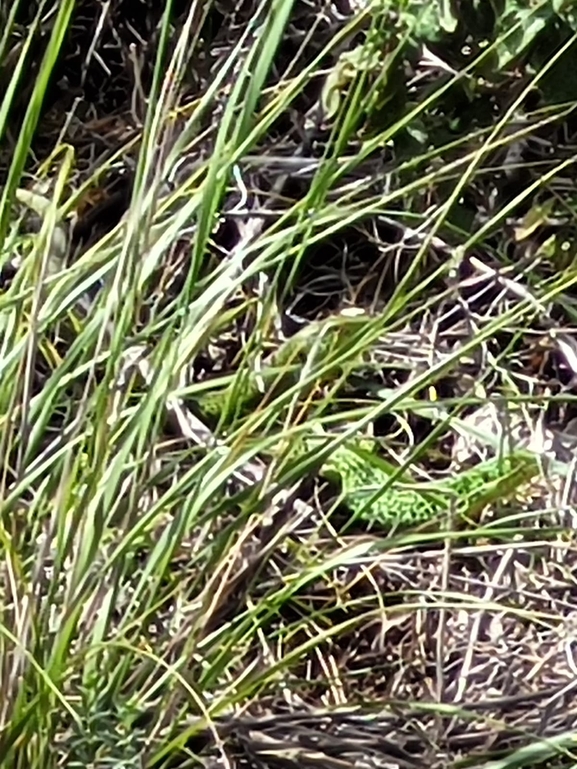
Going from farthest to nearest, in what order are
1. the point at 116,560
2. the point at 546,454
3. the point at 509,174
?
the point at 509,174 → the point at 546,454 → the point at 116,560

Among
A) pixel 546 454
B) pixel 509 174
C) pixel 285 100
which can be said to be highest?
pixel 285 100

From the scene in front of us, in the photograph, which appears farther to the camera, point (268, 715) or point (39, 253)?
point (268, 715)

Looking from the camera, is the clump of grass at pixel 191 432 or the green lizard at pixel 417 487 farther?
the green lizard at pixel 417 487

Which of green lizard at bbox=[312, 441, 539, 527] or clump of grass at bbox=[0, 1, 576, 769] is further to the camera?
green lizard at bbox=[312, 441, 539, 527]

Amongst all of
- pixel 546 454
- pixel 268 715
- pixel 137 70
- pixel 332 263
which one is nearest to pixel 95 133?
pixel 137 70

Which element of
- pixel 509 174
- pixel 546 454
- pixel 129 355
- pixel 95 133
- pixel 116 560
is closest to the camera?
pixel 116 560

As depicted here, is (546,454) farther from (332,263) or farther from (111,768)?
(111,768)

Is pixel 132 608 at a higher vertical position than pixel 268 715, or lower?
higher

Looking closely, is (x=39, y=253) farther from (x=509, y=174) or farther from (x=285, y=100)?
(x=509, y=174)

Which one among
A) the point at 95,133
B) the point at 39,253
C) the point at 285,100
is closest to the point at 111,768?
the point at 39,253
